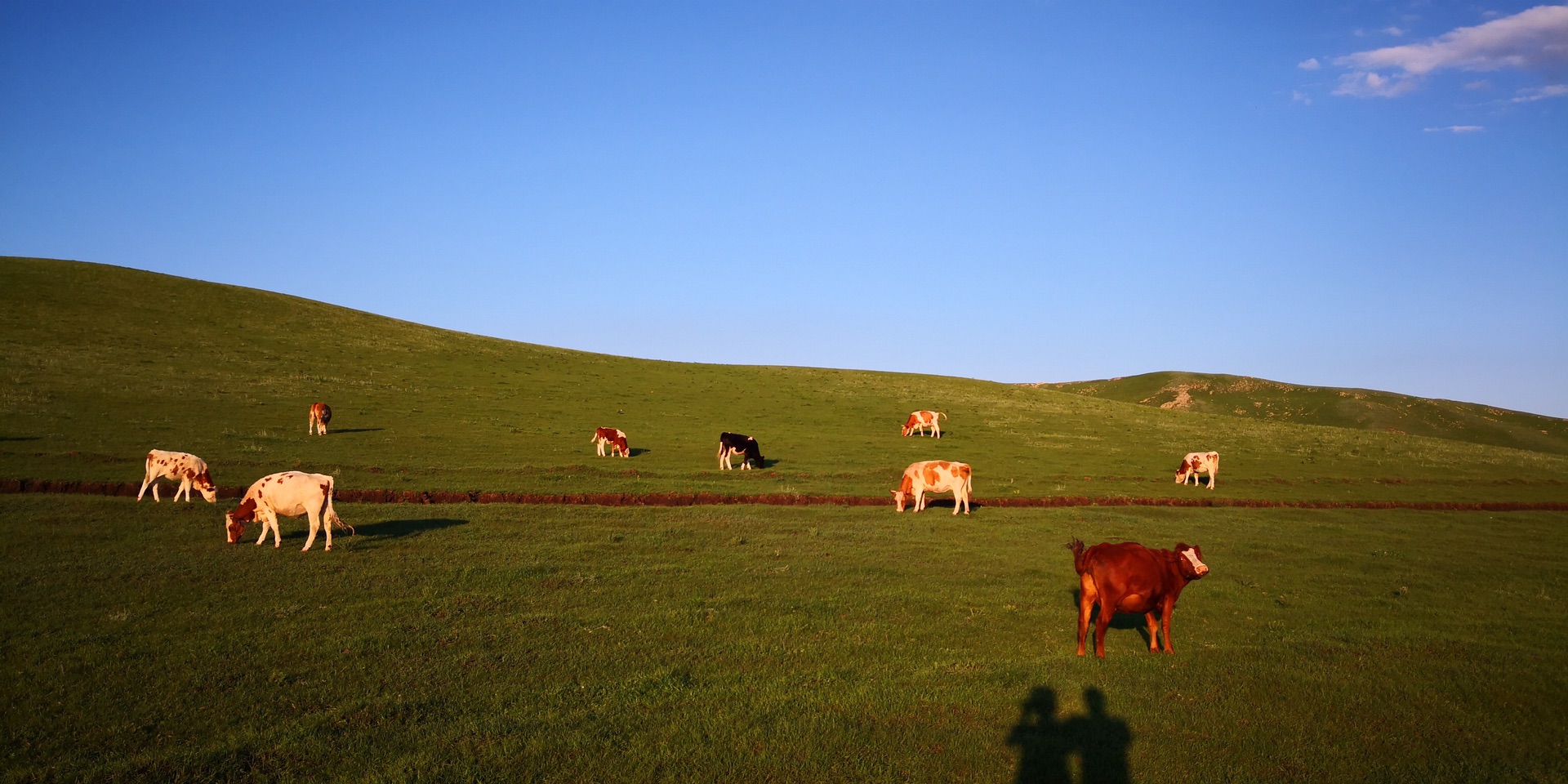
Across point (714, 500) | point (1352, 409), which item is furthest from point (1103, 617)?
point (1352, 409)

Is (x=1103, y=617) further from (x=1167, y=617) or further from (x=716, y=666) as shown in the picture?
(x=716, y=666)

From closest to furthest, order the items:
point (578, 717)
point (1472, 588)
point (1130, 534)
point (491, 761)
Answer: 1. point (491, 761)
2. point (578, 717)
3. point (1472, 588)
4. point (1130, 534)

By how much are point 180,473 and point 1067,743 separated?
967 inches

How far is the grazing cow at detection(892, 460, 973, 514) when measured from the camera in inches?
1118

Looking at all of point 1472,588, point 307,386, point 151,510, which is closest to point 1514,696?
point 1472,588

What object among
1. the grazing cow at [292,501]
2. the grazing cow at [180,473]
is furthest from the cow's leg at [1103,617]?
the grazing cow at [180,473]

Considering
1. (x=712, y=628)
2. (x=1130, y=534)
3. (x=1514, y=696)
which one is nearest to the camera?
(x=1514, y=696)

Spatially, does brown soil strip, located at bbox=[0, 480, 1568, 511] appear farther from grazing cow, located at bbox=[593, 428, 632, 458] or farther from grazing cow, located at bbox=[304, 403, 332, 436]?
grazing cow, located at bbox=[304, 403, 332, 436]

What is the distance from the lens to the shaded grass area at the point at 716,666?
861 cm

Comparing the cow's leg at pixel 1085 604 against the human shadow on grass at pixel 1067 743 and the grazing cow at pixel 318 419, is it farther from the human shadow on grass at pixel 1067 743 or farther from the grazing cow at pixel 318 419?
the grazing cow at pixel 318 419

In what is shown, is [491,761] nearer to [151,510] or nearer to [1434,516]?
[151,510]

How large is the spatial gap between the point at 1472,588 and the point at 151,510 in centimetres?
3085

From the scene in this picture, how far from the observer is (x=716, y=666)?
441 inches

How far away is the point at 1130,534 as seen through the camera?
81.6ft
